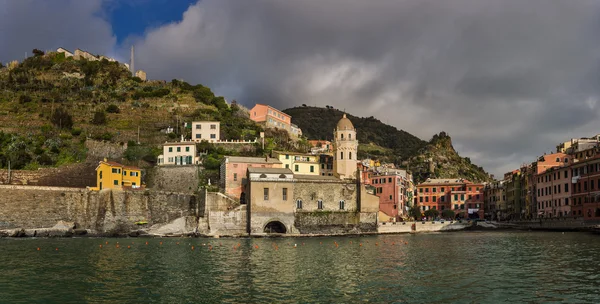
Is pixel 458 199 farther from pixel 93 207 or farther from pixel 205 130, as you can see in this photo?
pixel 93 207

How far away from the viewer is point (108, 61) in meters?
106

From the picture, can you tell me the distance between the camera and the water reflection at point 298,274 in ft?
69.2

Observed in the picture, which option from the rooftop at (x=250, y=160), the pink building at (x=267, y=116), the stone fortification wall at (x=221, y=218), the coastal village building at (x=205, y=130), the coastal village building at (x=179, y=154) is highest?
the pink building at (x=267, y=116)

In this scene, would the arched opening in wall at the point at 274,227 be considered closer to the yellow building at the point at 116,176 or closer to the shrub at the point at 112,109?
the yellow building at the point at 116,176

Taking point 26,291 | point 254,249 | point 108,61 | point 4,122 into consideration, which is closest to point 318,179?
point 254,249

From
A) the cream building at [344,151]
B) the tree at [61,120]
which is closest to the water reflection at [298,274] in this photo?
the cream building at [344,151]

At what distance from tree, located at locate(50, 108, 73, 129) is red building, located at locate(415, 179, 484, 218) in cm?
6077

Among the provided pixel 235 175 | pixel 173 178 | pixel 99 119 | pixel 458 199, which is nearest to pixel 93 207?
pixel 173 178

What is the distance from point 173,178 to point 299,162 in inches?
654

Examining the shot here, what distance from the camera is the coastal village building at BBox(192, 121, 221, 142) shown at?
7550 cm

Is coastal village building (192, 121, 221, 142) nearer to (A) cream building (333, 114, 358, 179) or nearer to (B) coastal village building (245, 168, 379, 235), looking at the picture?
(A) cream building (333, 114, 358, 179)

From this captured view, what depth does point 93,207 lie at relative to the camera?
5834 cm

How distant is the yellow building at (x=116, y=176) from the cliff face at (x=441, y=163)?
Result: 75.6 meters

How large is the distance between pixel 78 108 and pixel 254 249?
58119 millimetres
